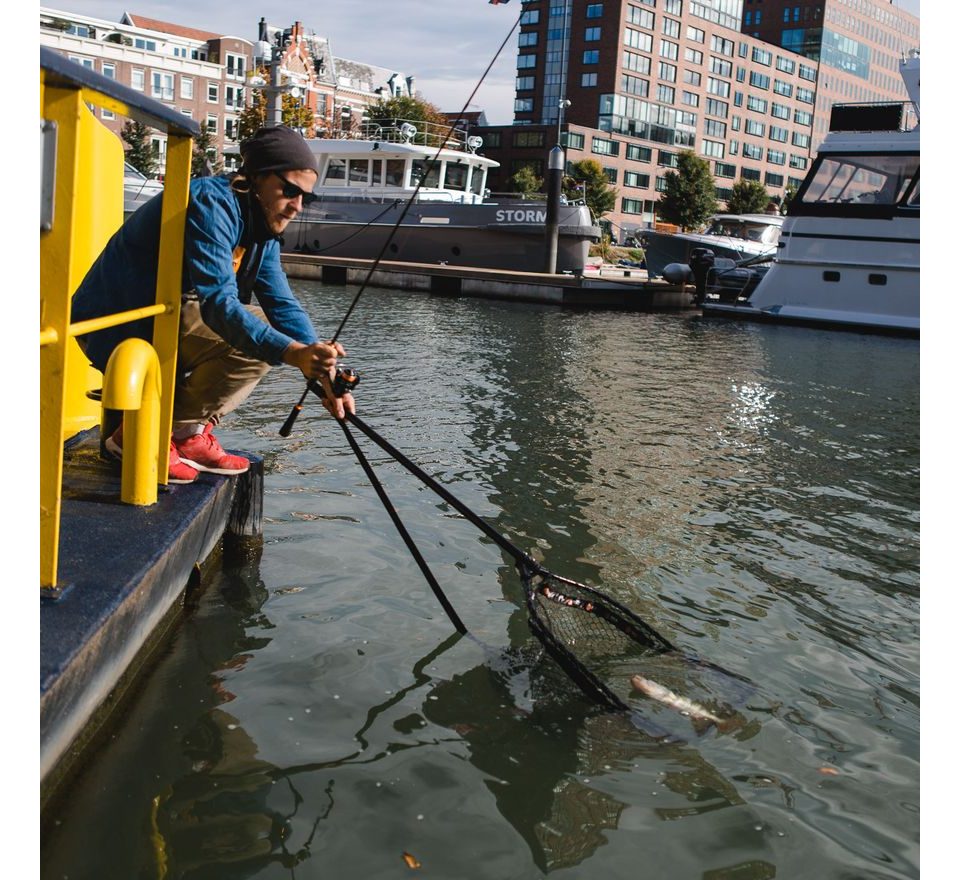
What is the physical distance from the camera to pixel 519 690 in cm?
354

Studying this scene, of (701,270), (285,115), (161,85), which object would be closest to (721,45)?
(161,85)

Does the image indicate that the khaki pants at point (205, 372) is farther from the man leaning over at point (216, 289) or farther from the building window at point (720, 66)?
the building window at point (720, 66)

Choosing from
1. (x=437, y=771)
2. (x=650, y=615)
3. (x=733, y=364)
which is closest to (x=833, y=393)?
(x=733, y=364)

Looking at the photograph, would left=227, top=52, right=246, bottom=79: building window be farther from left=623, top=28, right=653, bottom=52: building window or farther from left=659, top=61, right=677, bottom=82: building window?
left=659, top=61, right=677, bottom=82: building window

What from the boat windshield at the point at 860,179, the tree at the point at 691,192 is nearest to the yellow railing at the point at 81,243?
the boat windshield at the point at 860,179

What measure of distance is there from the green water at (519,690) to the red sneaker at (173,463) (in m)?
0.53

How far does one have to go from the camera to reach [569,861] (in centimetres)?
264

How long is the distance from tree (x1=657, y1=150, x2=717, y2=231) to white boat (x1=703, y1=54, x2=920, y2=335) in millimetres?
52142

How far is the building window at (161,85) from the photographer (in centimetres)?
6681

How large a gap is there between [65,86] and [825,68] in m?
124

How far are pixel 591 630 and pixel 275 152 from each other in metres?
2.22

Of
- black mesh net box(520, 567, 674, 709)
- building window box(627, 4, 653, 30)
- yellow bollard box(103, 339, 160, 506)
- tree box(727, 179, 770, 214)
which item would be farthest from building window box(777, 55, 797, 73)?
yellow bollard box(103, 339, 160, 506)

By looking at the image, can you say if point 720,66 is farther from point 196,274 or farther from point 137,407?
point 137,407

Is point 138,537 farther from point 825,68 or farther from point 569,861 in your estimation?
point 825,68
